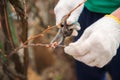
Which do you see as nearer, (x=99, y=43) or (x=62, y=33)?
(x=99, y=43)

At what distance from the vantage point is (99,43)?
43.5 inches

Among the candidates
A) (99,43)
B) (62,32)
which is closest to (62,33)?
(62,32)

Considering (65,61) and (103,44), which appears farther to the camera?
(65,61)

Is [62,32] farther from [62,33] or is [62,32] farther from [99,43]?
[99,43]

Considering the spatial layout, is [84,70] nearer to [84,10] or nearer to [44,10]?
[84,10]

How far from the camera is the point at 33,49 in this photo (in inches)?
96.7

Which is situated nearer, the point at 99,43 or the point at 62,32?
the point at 99,43

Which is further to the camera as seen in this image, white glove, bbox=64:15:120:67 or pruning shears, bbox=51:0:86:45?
pruning shears, bbox=51:0:86:45

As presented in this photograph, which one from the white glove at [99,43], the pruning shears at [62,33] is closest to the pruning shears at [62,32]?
the pruning shears at [62,33]

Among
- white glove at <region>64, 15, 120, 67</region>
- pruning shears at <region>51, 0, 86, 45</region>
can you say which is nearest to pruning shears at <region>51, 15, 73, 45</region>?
pruning shears at <region>51, 0, 86, 45</region>

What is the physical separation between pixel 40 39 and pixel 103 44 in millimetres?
1293

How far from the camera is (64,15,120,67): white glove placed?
43.4 inches

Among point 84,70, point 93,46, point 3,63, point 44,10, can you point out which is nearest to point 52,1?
point 44,10

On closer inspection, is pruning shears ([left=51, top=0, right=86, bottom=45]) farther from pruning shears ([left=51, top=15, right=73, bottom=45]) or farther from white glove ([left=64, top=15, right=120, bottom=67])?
white glove ([left=64, top=15, right=120, bottom=67])
